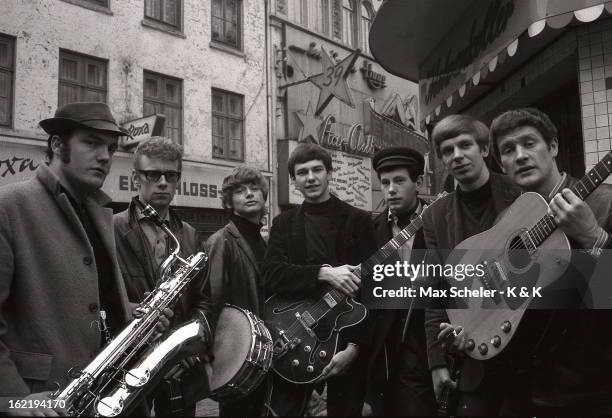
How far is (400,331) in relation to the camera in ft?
7.65

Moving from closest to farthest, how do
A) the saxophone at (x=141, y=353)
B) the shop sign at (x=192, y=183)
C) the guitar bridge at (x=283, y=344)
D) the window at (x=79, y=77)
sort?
the saxophone at (x=141, y=353) < the guitar bridge at (x=283, y=344) < the window at (x=79, y=77) < the shop sign at (x=192, y=183)

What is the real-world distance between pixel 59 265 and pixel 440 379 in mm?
1415

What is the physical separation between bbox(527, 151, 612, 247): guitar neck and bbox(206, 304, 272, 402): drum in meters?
1.30

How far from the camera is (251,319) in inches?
96.1

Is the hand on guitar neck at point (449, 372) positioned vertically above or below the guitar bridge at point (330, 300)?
below

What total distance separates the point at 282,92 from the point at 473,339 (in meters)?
2.81

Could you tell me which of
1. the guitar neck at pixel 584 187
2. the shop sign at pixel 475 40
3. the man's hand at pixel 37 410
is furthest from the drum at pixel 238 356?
the shop sign at pixel 475 40

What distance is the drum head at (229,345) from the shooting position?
7.75 ft

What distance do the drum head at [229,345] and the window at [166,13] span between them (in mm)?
1544

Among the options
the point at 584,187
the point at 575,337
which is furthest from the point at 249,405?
the point at 584,187

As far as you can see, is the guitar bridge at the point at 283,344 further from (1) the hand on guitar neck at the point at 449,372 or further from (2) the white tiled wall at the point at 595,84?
(2) the white tiled wall at the point at 595,84

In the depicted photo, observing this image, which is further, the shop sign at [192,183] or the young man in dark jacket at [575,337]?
the shop sign at [192,183]

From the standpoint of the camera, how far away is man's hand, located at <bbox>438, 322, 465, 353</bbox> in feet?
5.73

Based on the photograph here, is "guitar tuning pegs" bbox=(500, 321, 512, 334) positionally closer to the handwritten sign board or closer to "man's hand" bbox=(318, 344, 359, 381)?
"man's hand" bbox=(318, 344, 359, 381)
